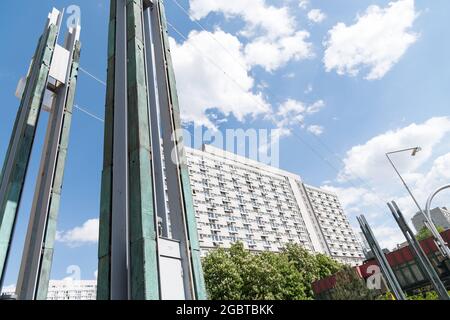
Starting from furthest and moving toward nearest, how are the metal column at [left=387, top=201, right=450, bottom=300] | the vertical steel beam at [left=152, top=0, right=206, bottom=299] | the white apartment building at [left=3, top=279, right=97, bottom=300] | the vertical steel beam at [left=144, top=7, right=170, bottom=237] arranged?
the white apartment building at [left=3, top=279, right=97, bottom=300] < the metal column at [left=387, top=201, right=450, bottom=300] < the vertical steel beam at [left=144, top=7, right=170, bottom=237] < the vertical steel beam at [left=152, top=0, right=206, bottom=299]

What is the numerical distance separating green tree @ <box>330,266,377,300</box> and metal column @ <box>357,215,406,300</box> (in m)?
14.1

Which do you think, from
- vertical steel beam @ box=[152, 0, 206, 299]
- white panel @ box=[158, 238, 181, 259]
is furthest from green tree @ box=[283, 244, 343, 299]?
white panel @ box=[158, 238, 181, 259]

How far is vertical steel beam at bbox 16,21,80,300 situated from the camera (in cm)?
529

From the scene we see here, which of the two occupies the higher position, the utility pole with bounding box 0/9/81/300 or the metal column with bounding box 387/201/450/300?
the utility pole with bounding box 0/9/81/300

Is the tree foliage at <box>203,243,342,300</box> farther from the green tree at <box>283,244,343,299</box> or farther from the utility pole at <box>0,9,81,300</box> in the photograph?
the utility pole at <box>0,9,81,300</box>

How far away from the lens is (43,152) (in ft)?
22.6

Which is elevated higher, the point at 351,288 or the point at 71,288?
the point at 71,288

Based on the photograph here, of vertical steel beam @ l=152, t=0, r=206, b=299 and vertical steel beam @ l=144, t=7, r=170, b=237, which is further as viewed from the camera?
vertical steel beam @ l=144, t=7, r=170, b=237

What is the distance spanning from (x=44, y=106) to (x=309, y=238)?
65.5 meters

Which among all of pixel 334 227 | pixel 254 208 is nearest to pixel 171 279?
pixel 254 208

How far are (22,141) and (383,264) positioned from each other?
31.6ft

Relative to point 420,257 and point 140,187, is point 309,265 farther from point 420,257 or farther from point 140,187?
point 140,187
